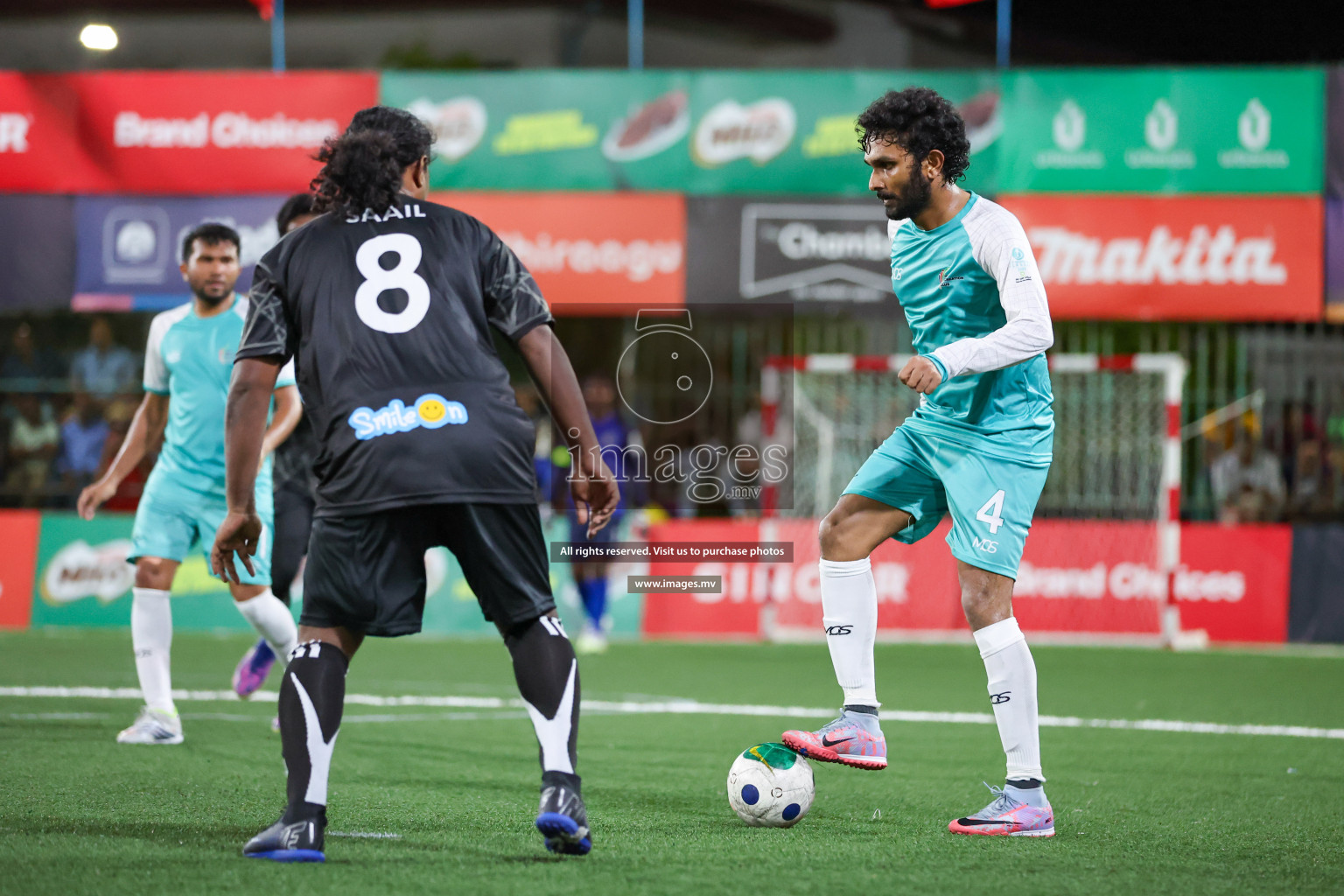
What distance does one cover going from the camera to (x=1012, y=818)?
4.66 m

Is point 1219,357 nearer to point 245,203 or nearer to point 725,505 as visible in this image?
point 725,505

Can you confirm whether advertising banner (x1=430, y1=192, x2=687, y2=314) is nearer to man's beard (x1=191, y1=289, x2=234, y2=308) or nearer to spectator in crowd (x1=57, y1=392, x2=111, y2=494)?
spectator in crowd (x1=57, y1=392, x2=111, y2=494)

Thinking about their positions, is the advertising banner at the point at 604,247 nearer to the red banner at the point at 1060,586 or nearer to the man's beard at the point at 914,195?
the red banner at the point at 1060,586

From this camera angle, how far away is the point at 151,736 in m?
6.43

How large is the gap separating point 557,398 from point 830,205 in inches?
386

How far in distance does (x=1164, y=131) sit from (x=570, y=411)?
10876 millimetres

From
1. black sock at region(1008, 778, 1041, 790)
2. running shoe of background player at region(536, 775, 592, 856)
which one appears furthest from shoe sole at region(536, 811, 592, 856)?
black sock at region(1008, 778, 1041, 790)

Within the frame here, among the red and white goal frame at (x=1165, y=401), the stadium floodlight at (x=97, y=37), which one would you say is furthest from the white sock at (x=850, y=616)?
the stadium floodlight at (x=97, y=37)

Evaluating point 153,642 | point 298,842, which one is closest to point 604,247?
point 153,642

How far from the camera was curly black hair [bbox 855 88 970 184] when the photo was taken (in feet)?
16.2

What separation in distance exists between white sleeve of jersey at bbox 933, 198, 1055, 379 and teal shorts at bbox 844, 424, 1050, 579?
330 millimetres

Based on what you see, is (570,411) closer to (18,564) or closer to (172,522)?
(172,522)

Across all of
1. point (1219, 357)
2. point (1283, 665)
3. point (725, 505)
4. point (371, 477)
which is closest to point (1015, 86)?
point (1219, 357)

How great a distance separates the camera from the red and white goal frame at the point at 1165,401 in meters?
12.6
